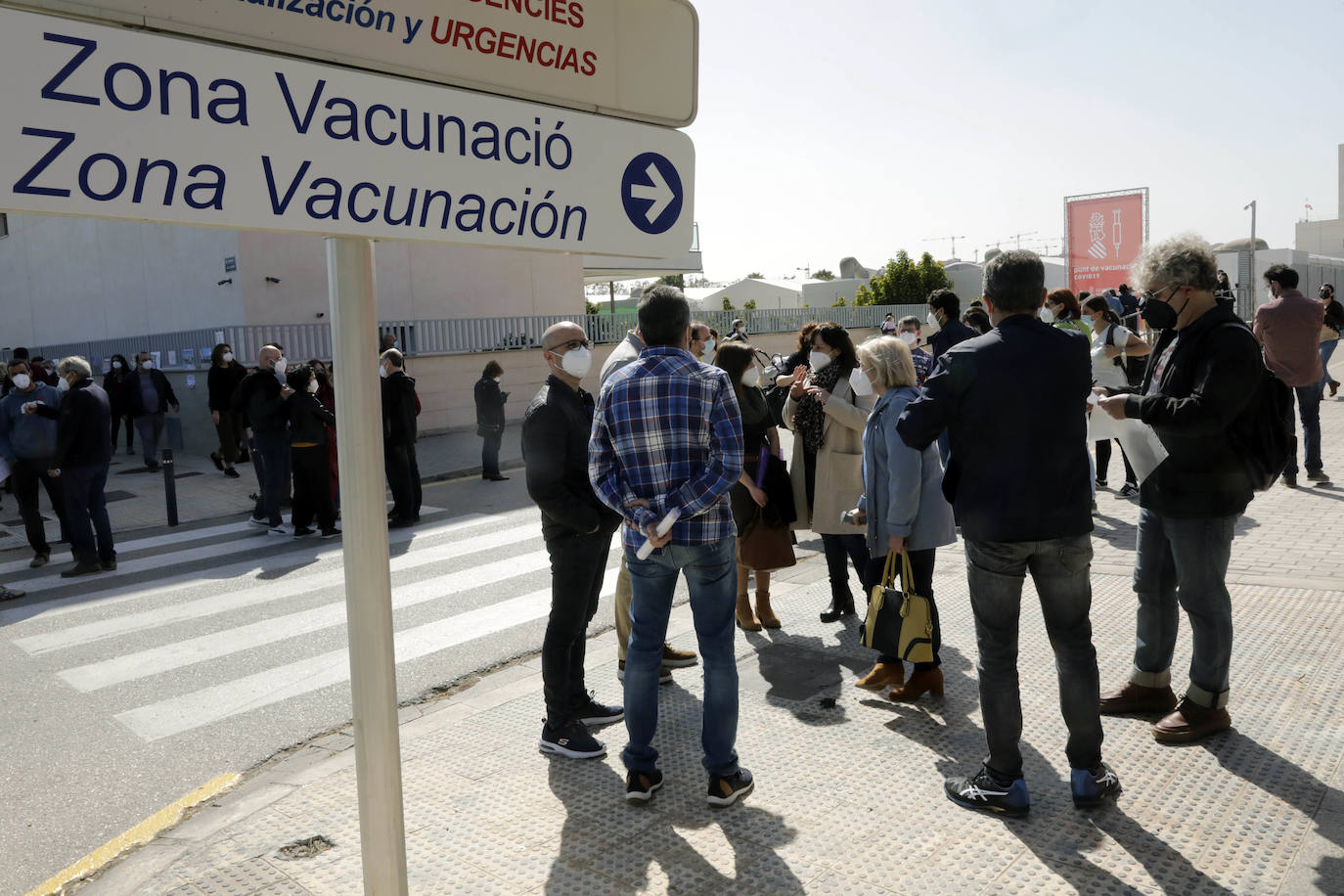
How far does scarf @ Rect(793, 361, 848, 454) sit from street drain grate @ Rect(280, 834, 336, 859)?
3.50 meters

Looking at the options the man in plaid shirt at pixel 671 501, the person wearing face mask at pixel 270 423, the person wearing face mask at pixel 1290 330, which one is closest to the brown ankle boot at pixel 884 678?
the man in plaid shirt at pixel 671 501

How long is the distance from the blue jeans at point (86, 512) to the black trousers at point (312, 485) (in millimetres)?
1779

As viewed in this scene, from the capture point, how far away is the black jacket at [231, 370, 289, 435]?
400 inches

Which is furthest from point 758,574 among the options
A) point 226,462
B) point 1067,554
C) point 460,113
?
point 226,462

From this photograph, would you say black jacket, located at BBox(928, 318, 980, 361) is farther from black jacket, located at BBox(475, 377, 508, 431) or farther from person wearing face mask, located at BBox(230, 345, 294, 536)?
black jacket, located at BBox(475, 377, 508, 431)

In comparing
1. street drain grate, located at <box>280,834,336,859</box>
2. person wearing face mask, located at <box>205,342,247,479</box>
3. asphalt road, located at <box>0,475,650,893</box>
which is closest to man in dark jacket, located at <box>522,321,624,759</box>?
asphalt road, located at <box>0,475,650,893</box>

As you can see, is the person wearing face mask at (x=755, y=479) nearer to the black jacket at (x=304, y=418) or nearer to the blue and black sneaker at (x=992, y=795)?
the blue and black sneaker at (x=992, y=795)

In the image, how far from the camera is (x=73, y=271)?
85.9 feet

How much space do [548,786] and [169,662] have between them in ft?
11.1

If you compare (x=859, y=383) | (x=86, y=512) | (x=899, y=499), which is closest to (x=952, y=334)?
(x=859, y=383)

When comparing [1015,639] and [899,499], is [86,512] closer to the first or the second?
[899,499]

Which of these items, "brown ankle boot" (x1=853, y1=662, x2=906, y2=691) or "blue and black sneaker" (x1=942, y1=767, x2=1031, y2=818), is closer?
"blue and black sneaker" (x1=942, y1=767, x2=1031, y2=818)

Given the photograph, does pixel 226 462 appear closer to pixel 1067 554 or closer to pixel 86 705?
pixel 86 705

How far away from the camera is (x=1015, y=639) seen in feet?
11.7
